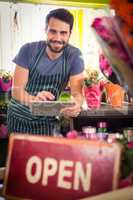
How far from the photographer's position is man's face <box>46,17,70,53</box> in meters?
2.97

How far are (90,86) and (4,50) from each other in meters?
0.76

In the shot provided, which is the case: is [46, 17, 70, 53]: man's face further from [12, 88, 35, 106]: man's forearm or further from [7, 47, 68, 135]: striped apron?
[12, 88, 35, 106]: man's forearm

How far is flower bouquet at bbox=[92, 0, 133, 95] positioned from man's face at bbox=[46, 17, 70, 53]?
7.60ft

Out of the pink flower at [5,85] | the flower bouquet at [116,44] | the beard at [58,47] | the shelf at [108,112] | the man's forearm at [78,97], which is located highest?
the beard at [58,47]

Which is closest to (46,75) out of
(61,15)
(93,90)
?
(93,90)

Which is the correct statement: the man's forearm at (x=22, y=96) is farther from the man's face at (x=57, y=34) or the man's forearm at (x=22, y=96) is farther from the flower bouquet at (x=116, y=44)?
the flower bouquet at (x=116, y=44)

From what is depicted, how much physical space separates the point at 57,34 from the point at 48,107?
0.60 m

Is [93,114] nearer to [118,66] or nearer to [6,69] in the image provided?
[6,69]

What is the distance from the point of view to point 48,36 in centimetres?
302

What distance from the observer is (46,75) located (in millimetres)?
2980

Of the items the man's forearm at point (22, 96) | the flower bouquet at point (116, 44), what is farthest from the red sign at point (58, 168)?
the man's forearm at point (22, 96)

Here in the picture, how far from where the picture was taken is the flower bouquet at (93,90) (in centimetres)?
304

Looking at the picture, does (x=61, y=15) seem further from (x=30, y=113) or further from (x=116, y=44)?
(x=116, y=44)

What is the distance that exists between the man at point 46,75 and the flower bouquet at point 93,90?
5cm
